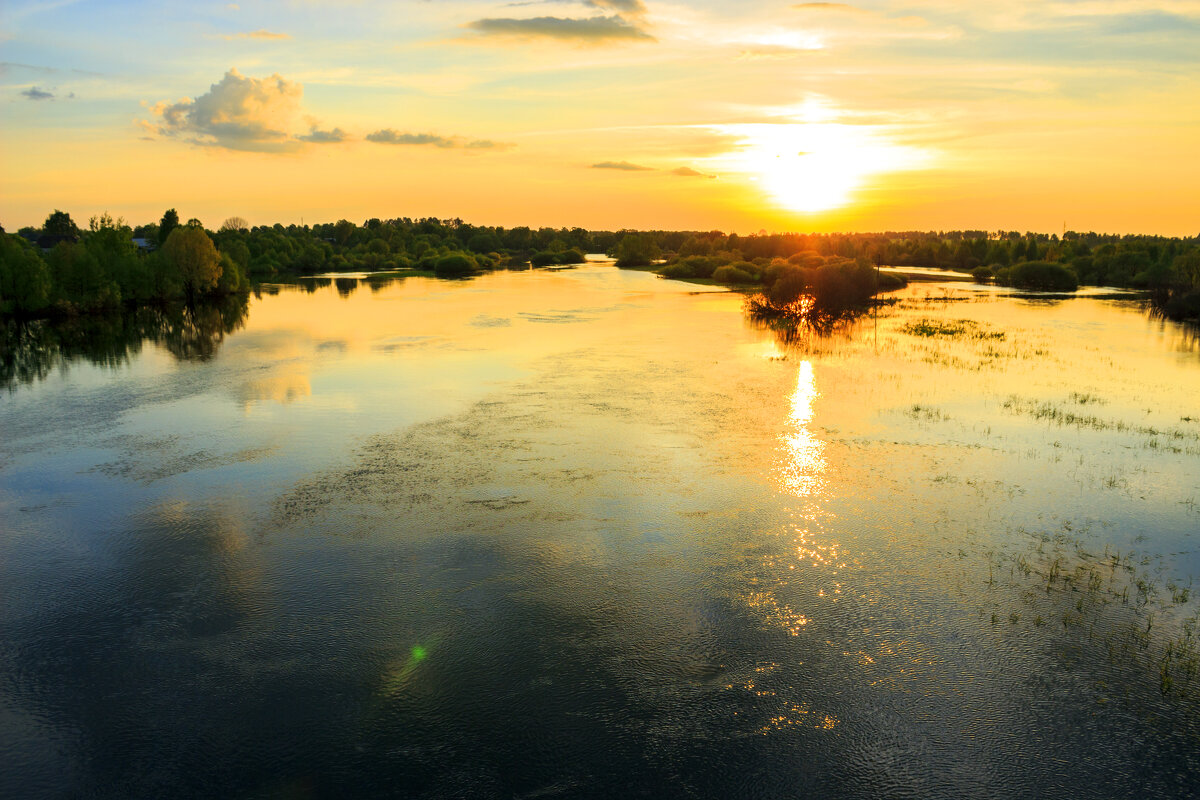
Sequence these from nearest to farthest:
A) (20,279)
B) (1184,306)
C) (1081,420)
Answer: (1081,420) < (20,279) < (1184,306)

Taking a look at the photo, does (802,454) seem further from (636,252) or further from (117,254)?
(636,252)

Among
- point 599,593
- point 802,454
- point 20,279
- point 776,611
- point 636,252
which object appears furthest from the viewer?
point 636,252

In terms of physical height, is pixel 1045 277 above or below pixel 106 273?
above

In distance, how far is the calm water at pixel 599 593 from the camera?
9.70 metres

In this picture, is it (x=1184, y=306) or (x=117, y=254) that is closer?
(x=1184, y=306)

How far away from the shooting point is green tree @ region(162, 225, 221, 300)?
76812 millimetres

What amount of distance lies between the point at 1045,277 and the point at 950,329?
6333 centimetres

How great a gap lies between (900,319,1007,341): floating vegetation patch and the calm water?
18461 mm

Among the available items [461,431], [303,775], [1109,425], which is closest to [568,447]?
[461,431]

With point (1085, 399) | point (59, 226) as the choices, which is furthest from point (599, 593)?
point (59, 226)

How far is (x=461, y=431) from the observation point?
24.9 m

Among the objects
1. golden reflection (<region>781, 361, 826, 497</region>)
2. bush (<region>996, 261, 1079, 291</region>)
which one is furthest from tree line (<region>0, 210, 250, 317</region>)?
bush (<region>996, 261, 1079, 291</region>)

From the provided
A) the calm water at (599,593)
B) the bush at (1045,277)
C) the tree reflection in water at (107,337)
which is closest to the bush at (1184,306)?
the bush at (1045,277)

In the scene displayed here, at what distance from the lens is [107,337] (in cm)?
5116
